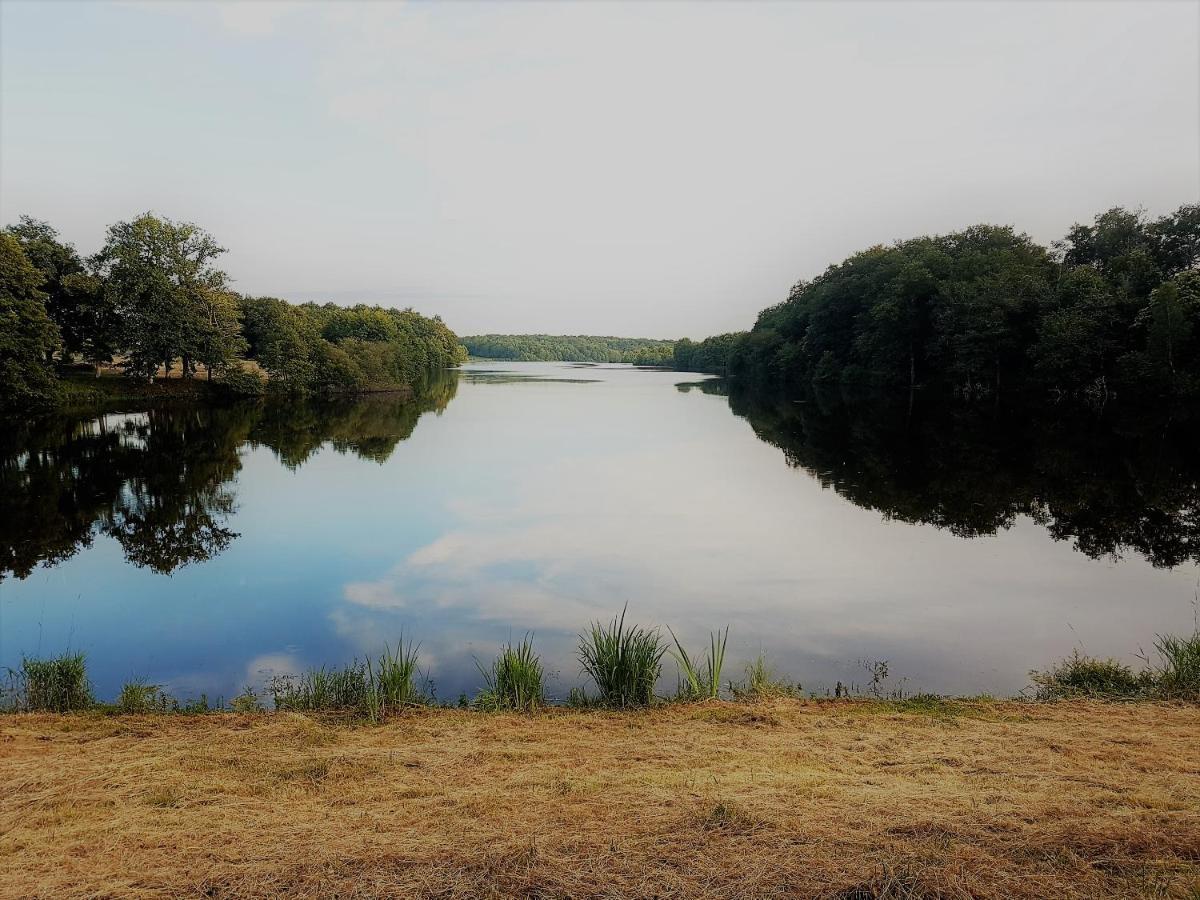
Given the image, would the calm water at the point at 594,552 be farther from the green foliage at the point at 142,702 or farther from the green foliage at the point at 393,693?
the green foliage at the point at 393,693

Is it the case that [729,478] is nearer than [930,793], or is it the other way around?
[930,793]

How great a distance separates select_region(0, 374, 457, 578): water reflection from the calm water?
0.56 ft

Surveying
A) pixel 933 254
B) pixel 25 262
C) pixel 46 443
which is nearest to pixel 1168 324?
pixel 933 254

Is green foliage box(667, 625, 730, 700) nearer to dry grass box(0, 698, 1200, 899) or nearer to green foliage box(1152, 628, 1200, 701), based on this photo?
dry grass box(0, 698, 1200, 899)

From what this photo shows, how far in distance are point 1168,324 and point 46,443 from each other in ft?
199

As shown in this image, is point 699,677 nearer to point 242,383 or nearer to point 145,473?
point 145,473

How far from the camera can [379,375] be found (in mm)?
83000

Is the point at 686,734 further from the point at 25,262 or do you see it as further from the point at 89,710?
the point at 25,262

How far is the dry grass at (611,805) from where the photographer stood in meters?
4.21

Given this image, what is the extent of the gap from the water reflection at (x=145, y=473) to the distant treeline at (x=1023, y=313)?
1761 inches

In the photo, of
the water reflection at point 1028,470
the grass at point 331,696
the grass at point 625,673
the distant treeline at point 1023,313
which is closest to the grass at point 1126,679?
the grass at point 625,673

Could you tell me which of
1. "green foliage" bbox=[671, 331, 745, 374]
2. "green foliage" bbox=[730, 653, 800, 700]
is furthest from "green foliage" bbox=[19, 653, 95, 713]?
"green foliage" bbox=[671, 331, 745, 374]

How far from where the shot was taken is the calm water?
11.5 meters

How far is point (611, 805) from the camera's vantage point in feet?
17.4
